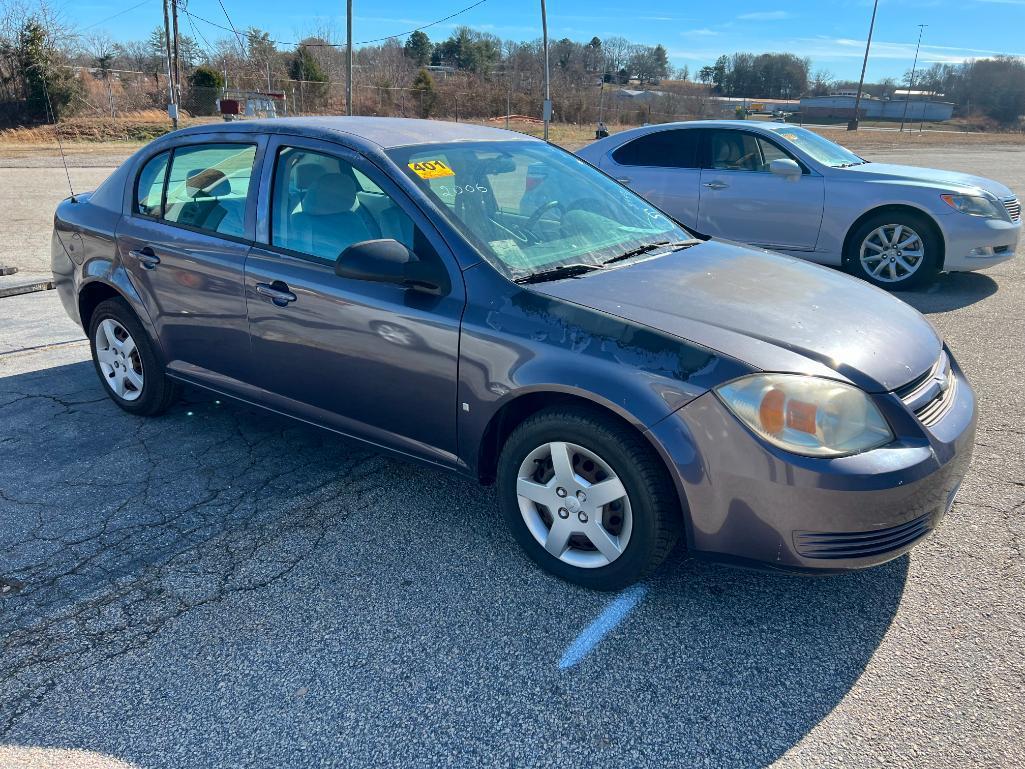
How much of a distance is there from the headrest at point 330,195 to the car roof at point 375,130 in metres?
0.19

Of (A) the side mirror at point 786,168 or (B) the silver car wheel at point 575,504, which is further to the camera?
(A) the side mirror at point 786,168

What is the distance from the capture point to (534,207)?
3.59 m

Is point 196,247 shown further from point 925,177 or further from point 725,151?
point 925,177

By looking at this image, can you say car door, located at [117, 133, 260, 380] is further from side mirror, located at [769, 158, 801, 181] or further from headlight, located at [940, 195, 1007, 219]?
headlight, located at [940, 195, 1007, 219]

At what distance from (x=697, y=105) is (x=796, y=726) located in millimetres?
A: 65751

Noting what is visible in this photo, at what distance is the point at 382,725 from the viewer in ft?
7.48

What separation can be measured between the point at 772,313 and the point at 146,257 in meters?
3.16

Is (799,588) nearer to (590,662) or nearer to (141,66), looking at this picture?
(590,662)

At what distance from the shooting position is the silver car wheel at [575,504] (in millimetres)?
2758

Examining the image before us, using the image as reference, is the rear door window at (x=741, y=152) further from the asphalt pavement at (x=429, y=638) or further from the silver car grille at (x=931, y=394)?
the silver car grille at (x=931, y=394)

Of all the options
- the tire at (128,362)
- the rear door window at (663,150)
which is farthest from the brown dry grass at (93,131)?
the tire at (128,362)

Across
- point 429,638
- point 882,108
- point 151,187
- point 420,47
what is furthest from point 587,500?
point 882,108

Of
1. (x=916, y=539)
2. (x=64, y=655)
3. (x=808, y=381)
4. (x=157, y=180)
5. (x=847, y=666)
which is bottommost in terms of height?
(x=64, y=655)

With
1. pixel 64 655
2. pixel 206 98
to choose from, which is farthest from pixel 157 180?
pixel 206 98
